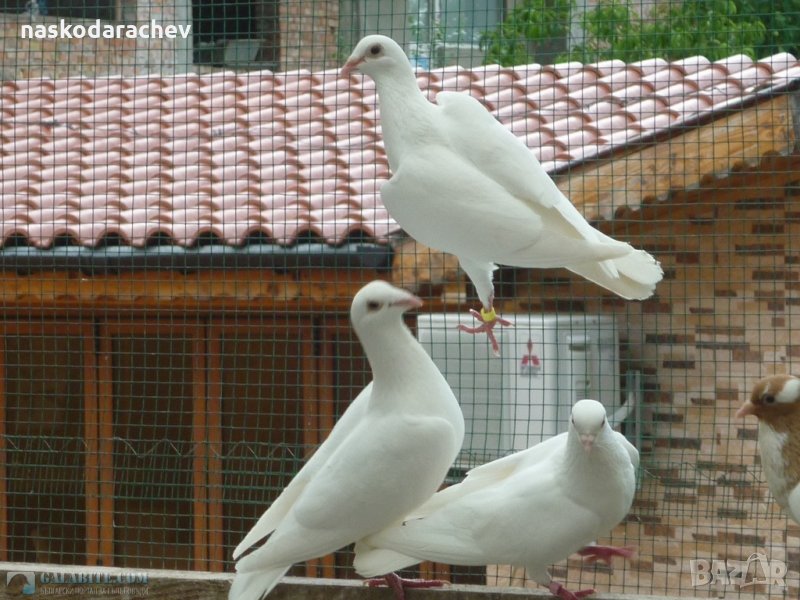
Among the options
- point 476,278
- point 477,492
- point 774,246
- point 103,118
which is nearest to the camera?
point 477,492

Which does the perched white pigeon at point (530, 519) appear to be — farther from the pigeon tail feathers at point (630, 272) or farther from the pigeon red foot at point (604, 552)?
the pigeon tail feathers at point (630, 272)

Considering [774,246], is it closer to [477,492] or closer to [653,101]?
[653,101]

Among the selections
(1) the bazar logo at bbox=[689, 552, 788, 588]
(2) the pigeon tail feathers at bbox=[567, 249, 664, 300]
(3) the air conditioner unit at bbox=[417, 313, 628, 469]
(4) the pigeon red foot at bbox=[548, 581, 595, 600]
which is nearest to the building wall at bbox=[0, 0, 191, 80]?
(3) the air conditioner unit at bbox=[417, 313, 628, 469]

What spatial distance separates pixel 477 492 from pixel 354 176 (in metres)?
2.43

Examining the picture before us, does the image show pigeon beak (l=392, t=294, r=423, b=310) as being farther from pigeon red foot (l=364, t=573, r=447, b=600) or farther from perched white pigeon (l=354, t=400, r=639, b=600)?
pigeon red foot (l=364, t=573, r=447, b=600)

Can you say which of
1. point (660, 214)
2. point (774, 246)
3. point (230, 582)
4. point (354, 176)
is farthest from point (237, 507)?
point (230, 582)

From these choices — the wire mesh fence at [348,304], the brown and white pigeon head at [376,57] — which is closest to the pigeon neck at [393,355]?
the brown and white pigeon head at [376,57]

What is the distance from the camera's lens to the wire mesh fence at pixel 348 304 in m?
3.64

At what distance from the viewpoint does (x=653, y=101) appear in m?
4.21

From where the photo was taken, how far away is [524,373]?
3648 mm

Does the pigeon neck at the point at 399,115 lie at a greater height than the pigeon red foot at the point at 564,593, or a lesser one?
greater

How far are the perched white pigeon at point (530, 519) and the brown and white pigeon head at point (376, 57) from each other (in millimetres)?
651

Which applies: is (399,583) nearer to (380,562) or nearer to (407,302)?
(380,562)

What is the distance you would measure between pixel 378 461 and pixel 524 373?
202 cm
